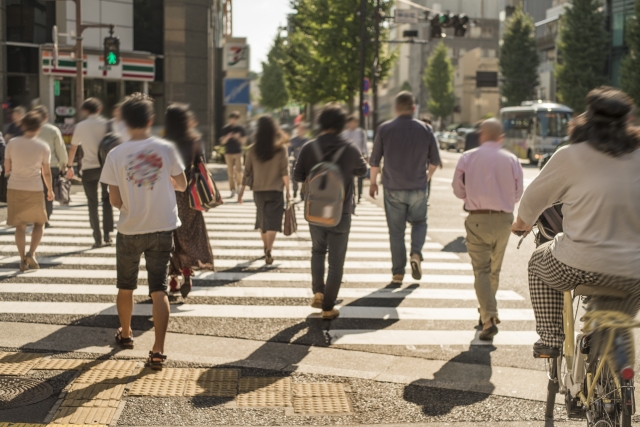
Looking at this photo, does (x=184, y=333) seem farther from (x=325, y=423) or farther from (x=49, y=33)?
(x=49, y=33)

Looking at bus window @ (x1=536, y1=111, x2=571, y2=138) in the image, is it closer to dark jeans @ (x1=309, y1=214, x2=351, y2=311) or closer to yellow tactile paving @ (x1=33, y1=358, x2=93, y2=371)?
dark jeans @ (x1=309, y1=214, x2=351, y2=311)

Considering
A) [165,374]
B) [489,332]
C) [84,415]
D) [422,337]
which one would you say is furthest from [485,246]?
[84,415]

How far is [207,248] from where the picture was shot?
835 cm

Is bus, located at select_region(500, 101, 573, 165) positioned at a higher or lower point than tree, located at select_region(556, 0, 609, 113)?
lower

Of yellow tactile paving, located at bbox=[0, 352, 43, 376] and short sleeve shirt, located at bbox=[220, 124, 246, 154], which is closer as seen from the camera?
yellow tactile paving, located at bbox=[0, 352, 43, 376]

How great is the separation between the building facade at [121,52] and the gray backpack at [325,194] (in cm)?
2326

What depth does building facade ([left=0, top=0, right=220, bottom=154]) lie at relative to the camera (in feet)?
98.9

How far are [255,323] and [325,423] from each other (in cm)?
270

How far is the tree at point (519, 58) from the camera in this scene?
77125 mm

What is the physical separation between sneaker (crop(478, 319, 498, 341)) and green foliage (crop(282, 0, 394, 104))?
34.5 m

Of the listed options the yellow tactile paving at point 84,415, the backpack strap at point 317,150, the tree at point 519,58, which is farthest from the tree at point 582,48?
the yellow tactile paving at point 84,415

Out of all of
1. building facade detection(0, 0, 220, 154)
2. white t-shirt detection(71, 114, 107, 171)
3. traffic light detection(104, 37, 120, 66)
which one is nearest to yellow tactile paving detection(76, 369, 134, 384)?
white t-shirt detection(71, 114, 107, 171)

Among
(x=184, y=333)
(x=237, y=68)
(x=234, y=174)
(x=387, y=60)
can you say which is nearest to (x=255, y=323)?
(x=184, y=333)

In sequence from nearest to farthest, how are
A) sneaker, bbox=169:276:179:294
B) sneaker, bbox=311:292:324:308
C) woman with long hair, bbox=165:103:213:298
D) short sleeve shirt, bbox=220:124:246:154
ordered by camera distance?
sneaker, bbox=311:292:324:308 < woman with long hair, bbox=165:103:213:298 < sneaker, bbox=169:276:179:294 < short sleeve shirt, bbox=220:124:246:154
